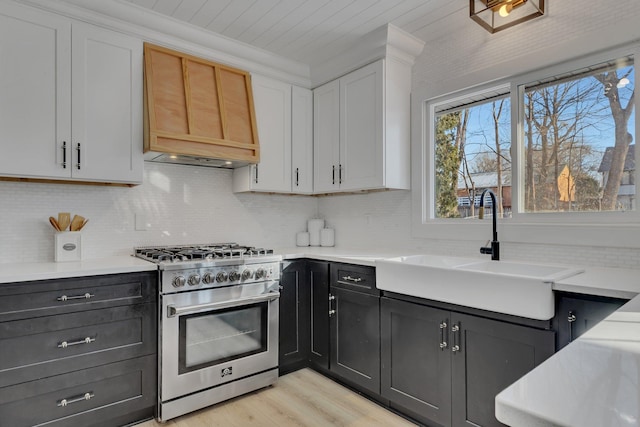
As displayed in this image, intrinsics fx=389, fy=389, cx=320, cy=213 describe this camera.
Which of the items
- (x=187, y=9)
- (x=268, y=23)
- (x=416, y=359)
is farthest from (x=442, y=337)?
(x=187, y=9)

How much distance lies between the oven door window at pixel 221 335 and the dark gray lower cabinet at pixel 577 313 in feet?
5.84

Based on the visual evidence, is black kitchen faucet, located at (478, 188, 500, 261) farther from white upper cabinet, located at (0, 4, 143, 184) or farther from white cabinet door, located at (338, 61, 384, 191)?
white upper cabinet, located at (0, 4, 143, 184)

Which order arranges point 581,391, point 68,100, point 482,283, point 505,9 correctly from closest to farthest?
1. point 581,391
2. point 505,9
3. point 482,283
4. point 68,100

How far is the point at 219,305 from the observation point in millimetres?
2486

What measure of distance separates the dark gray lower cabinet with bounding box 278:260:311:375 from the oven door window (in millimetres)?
180

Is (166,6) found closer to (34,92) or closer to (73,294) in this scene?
(34,92)

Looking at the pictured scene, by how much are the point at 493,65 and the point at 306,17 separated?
1.30 m

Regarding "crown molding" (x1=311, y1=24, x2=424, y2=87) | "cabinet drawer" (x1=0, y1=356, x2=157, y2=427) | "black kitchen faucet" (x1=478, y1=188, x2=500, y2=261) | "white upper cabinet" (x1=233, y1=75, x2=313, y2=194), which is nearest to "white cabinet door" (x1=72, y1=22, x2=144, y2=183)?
"white upper cabinet" (x1=233, y1=75, x2=313, y2=194)

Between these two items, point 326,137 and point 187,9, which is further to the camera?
point 326,137

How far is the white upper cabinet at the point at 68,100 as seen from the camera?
7.23 ft

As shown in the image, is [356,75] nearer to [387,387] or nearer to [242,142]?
[242,142]

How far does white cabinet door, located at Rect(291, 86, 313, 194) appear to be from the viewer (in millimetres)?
3400

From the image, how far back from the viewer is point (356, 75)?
3084 millimetres

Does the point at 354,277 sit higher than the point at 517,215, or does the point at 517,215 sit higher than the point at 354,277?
the point at 517,215
